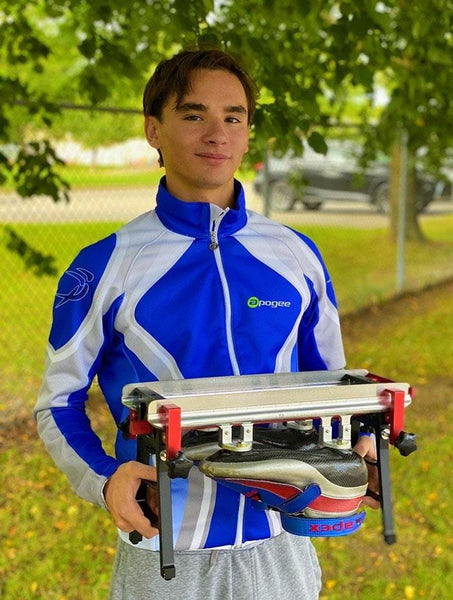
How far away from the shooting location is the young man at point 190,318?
6.32ft

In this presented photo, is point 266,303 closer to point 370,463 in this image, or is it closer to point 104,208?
point 370,463

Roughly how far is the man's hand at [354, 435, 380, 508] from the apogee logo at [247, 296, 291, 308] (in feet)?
1.41

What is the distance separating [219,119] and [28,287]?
7.83 meters

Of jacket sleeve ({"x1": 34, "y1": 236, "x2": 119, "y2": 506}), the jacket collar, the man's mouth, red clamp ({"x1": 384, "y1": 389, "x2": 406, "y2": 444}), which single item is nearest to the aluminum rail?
red clamp ({"x1": 384, "y1": 389, "x2": 406, "y2": 444})

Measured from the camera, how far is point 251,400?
1533 mm

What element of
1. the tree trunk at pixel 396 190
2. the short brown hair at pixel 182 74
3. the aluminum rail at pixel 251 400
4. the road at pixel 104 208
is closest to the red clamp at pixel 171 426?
the aluminum rail at pixel 251 400

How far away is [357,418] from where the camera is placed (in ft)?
5.64

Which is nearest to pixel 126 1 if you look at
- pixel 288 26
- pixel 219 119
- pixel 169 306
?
pixel 288 26

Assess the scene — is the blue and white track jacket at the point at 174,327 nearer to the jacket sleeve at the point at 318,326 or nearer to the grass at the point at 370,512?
the jacket sleeve at the point at 318,326

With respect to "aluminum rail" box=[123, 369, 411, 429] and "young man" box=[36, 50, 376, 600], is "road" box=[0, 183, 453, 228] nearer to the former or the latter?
"young man" box=[36, 50, 376, 600]

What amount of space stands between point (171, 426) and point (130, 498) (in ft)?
0.80

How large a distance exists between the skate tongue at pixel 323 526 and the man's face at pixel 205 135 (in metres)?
0.82

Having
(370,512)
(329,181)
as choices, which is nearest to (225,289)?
(370,512)

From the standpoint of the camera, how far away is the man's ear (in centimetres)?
211
